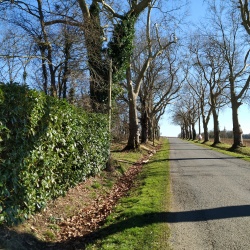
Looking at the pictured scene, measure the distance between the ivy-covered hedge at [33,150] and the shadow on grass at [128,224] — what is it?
0.38 meters

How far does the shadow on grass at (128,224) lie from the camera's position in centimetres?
504

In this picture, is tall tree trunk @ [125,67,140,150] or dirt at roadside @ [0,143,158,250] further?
tall tree trunk @ [125,67,140,150]

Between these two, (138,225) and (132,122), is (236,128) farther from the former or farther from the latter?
(138,225)

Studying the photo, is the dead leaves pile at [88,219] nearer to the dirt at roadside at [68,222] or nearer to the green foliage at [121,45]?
the dirt at roadside at [68,222]

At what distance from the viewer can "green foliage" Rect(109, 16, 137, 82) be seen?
17.0 meters

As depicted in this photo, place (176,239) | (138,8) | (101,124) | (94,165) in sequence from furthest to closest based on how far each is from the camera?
(138,8) → (101,124) → (94,165) → (176,239)

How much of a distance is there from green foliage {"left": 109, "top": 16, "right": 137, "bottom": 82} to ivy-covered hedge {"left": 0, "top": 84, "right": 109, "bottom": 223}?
8.99 m

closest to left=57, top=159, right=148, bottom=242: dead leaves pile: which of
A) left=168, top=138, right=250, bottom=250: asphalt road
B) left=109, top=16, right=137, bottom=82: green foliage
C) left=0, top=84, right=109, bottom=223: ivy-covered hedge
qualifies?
left=0, top=84, right=109, bottom=223: ivy-covered hedge

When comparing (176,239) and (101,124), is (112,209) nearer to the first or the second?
(176,239)

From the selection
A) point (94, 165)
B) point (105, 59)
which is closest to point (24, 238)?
point (94, 165)

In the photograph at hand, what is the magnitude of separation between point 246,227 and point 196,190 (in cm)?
374

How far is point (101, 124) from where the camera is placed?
41.1 ft

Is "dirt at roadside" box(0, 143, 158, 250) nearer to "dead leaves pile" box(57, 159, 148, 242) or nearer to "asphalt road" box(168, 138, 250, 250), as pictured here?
"dead leaves pile" box(57, 159, 148, 242)

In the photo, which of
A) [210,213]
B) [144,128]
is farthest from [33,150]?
[144,128]
